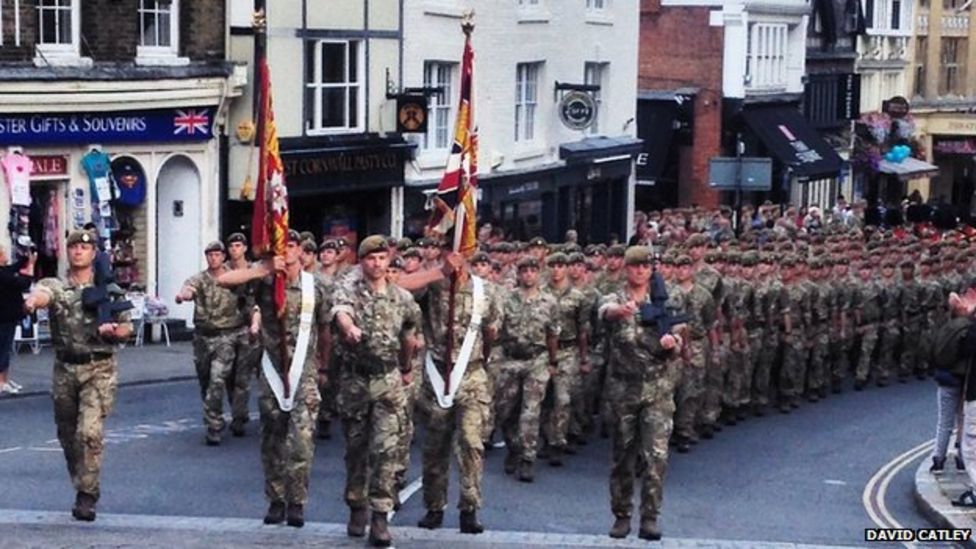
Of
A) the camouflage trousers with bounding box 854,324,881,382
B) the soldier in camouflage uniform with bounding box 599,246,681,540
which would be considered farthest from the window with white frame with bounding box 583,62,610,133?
the soldier in camouflage uniform with bounding box 599,246,681,540

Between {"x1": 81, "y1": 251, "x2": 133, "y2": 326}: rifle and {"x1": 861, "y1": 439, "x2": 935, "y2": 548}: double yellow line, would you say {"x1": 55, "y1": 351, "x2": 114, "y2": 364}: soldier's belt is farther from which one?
{"x1": 861, "y1": 439, "x2": 935, "y2": 548}: double yellow line

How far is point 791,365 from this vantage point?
25531 mm

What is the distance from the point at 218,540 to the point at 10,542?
1.40 meters

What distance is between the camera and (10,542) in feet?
47.1

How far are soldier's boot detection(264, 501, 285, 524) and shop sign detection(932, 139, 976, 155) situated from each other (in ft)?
184

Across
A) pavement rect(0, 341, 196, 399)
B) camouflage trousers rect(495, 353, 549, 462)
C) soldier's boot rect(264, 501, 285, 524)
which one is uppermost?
camouflage trousers rect(495, 353, 549, 462)

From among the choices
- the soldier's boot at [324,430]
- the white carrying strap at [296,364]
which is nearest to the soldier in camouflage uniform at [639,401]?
the white carrying strap at [296,364]

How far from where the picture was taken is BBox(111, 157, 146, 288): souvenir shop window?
30.9m

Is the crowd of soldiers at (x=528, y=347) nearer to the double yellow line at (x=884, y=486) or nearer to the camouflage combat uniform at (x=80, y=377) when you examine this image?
the camouflage combat uniform at (x=80, y=377)

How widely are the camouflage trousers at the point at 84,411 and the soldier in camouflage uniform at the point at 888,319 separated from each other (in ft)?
50.4

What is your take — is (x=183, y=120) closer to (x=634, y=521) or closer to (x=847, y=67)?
(x=634, y=521)

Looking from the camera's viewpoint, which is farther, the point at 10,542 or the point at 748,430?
the point at 748,430

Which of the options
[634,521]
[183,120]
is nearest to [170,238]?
[183,120]

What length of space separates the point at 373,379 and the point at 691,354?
7302 mm
